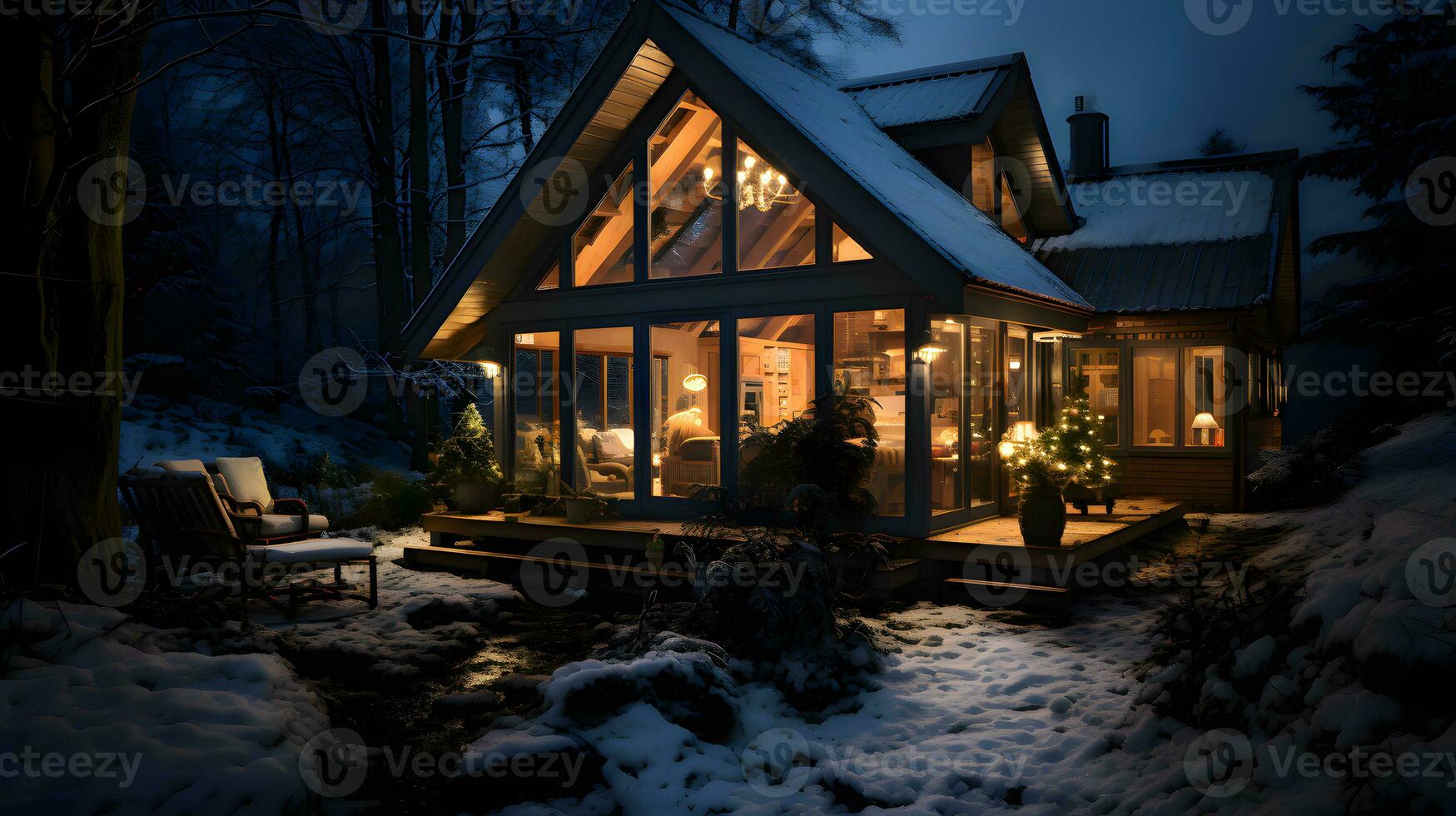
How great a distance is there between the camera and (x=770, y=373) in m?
10.2

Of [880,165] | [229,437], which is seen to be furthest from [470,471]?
[229,437]

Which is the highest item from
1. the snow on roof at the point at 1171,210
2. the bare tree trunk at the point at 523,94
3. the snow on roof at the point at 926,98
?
the bare tree trunk at the point at 523,94

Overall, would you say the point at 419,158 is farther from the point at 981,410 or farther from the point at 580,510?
the point at 981,410

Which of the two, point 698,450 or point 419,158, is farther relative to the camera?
point 419,158

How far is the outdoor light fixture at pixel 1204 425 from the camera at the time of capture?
13.9m

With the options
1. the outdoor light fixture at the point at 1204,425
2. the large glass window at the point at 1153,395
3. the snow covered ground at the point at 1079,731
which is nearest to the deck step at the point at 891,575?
the snow covered ground at the point at 1079,731

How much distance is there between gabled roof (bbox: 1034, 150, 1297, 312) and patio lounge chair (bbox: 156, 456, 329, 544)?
1112 centimetres

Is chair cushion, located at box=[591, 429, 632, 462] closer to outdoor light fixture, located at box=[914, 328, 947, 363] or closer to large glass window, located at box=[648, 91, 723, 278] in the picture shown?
large glass window, located at box=[648, 91, 723, 278]

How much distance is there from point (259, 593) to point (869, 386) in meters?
5.97

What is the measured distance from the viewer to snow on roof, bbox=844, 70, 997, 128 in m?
12.6

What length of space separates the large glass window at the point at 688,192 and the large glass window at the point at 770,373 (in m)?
0.90

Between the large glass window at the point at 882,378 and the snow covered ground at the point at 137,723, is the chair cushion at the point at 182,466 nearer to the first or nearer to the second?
the snow covered ground at the point at 137,723

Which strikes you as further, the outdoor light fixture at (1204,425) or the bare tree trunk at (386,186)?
the bare tree trunk at (386,186)

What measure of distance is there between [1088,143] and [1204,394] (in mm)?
6221
